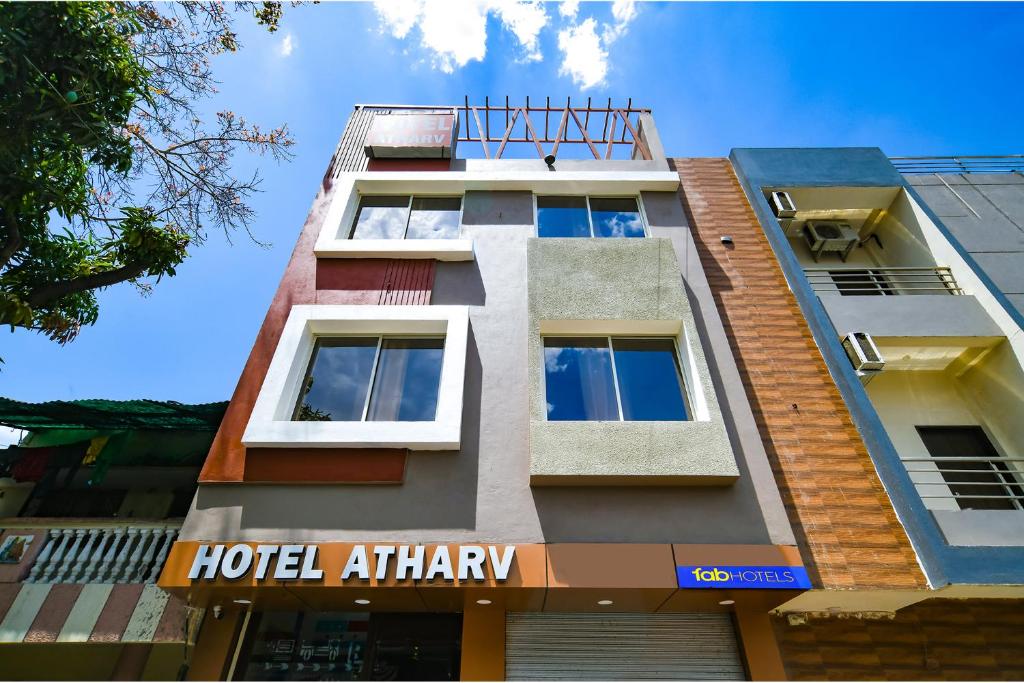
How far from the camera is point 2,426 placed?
8539 millimetres

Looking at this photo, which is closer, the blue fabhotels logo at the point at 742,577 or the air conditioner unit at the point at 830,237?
the blue fabhotels logo at the point at 742,577

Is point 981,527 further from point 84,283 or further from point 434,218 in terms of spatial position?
point 84,283

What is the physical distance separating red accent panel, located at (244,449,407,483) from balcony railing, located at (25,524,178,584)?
197 centimetres

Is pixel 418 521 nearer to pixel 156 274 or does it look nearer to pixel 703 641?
pixel 703 641

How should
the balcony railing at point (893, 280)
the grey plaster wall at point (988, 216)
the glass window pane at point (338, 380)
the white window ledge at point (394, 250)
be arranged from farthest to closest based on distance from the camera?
the balcony railing at point (893, 280) → the grey plaster wall at point (988, 216) → the white window ledge at point (394, 250) → the glass window pane at point (338, 380)

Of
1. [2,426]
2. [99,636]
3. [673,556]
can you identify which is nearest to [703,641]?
[673,556]

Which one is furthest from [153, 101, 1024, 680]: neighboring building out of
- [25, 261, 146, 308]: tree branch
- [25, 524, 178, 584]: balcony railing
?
[25, 261, 146, 308]: tree branch

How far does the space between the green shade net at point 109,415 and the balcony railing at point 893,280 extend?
448 inches

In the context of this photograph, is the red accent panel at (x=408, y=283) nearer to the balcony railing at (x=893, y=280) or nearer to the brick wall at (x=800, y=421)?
the brick wall at (x=800, y=421)

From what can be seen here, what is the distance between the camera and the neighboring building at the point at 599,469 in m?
5.29

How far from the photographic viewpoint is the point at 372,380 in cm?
669

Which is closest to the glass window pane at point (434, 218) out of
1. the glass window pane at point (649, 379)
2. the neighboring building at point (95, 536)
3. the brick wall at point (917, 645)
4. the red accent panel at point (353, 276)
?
the red accent panel at point (353, 276)

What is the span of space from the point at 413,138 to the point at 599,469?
8.08 meters

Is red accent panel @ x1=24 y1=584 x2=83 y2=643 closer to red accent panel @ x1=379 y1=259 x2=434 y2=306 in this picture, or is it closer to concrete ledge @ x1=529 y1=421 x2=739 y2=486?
red accent panel @ x1=379 y1=259 x2=434 y2=306
